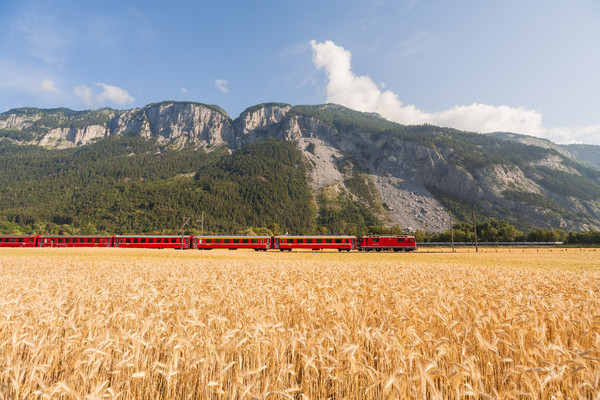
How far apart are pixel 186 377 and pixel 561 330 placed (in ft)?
20.8

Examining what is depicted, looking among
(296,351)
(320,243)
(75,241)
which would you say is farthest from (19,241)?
(296,351)

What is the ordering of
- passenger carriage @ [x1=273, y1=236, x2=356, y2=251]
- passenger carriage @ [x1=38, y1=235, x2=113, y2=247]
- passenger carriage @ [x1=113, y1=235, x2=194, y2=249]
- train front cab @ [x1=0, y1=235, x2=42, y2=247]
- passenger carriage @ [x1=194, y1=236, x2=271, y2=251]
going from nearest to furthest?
1. passenger carriage @ [x1=273, y1=236, x2=356, y2=251]
2. passenger carriage @ [x1=194, y1=236, x2=271, y2=251]
3. passenger carriage @ [x1=113, y1=235, x2=194, y2=249]
4. passenger carriage @ [x1=38, y1=235, x2=113, y2=247]
5. train front cab @ [x1=0, y1=235, x2=42, y2=247]

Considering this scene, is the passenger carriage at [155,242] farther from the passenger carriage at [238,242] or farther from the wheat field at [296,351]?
the wheat field at [296,351]

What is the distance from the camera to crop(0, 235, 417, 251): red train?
2351 inches

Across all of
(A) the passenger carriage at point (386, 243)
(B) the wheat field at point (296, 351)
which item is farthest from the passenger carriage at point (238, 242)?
(B) the wheat field at point (296, 351)

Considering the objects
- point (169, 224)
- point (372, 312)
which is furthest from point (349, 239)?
point (169, 224)

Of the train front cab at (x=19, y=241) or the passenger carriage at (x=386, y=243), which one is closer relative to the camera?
the passenger carriage at (x=386, y=243)

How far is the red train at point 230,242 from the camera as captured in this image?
196ft

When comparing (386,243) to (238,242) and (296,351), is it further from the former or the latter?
(296,351)

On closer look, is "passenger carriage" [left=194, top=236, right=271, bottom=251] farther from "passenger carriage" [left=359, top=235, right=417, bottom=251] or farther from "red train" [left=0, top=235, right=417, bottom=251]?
"passenger carriage" [left=359, top=235, right=417, bottom=251]

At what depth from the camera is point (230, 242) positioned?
204 ft

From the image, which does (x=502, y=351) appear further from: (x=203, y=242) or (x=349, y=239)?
(x=203, y=242)

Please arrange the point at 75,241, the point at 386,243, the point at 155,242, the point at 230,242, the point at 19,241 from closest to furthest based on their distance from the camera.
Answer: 1. the point at 230,242
2. the point at 386,243
3. the point at 155,242
4. the point at 75,241
5. the point at 19,241

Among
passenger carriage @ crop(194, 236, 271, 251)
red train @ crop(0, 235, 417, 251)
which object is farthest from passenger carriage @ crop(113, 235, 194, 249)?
passenger carriage @ crop(194, 236, 271, 251)
